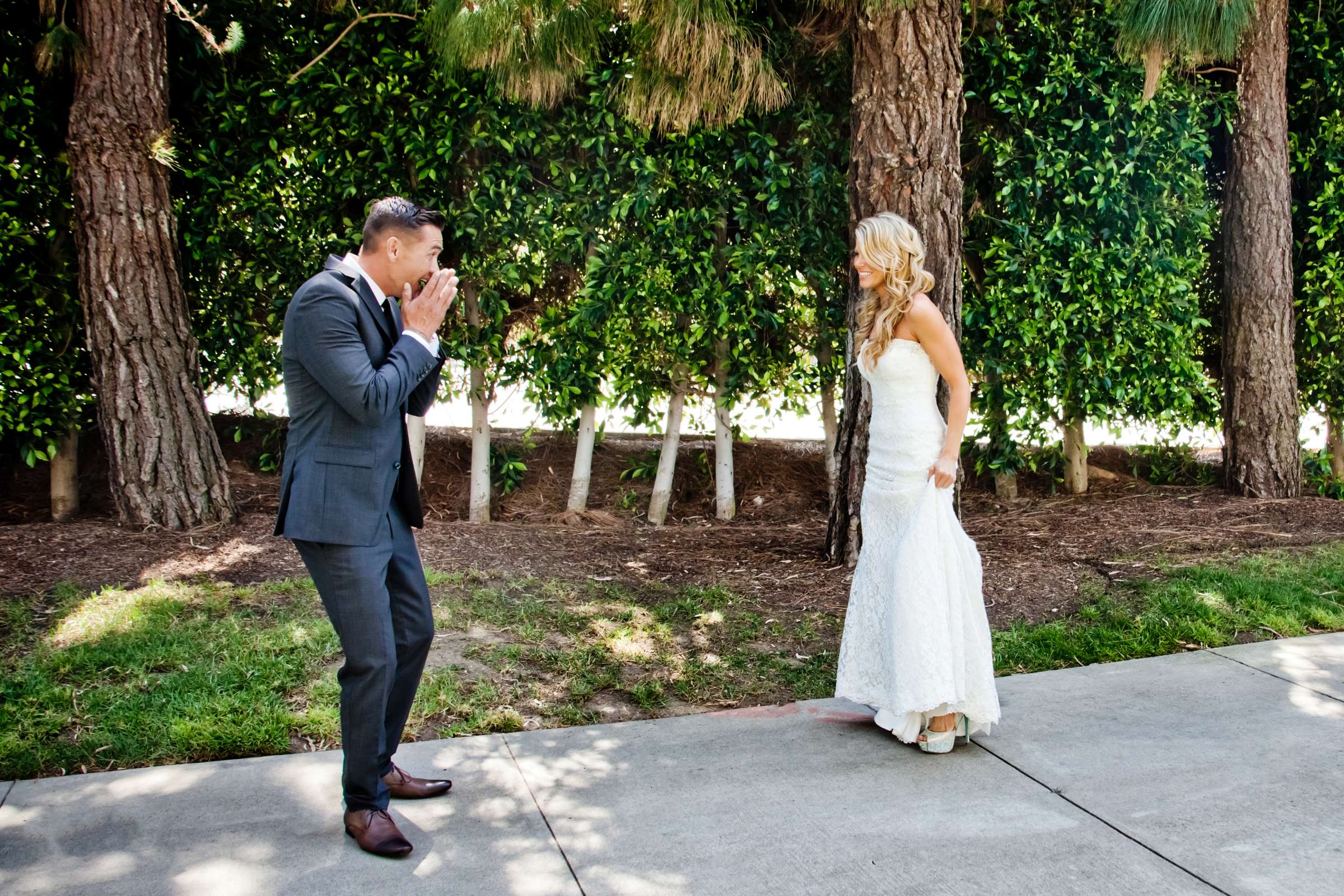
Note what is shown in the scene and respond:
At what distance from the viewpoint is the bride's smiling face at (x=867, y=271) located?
13.4 ft

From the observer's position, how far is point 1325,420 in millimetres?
8695

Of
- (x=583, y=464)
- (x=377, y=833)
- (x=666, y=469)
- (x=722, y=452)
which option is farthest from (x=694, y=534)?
(x=377, y=833)

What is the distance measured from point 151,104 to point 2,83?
34.6 inches

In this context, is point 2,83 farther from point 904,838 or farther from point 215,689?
point 904,838

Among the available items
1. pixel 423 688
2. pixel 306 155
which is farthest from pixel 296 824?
pixel 306 155

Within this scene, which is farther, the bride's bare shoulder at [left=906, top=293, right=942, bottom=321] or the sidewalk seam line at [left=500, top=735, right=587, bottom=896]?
the bride's bare shoulder at [left=906, top=293, right=942, bottom=321]

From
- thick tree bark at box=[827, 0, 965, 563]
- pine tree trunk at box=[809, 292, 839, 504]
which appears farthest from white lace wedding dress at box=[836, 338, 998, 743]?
pine tree trunk at box=[809, 292, 839, 504]

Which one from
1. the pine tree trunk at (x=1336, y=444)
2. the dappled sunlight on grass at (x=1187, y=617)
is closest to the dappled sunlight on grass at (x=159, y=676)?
the dappled sunlight on grass at (x=1187, y=617)

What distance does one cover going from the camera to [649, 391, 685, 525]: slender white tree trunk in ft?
25.1

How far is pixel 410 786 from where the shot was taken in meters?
3.62

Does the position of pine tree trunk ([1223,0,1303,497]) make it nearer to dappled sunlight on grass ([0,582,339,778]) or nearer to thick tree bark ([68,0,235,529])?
dappled sunlight on grass ([0,582,339,778])

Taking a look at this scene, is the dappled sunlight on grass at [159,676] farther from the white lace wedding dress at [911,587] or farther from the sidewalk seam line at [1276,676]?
the sidewalk seam line at [1276,676]

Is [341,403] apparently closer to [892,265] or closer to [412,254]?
[412,254]

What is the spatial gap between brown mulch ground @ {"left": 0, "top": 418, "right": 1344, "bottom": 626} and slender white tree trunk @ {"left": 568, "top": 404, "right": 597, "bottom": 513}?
0.68 feet
